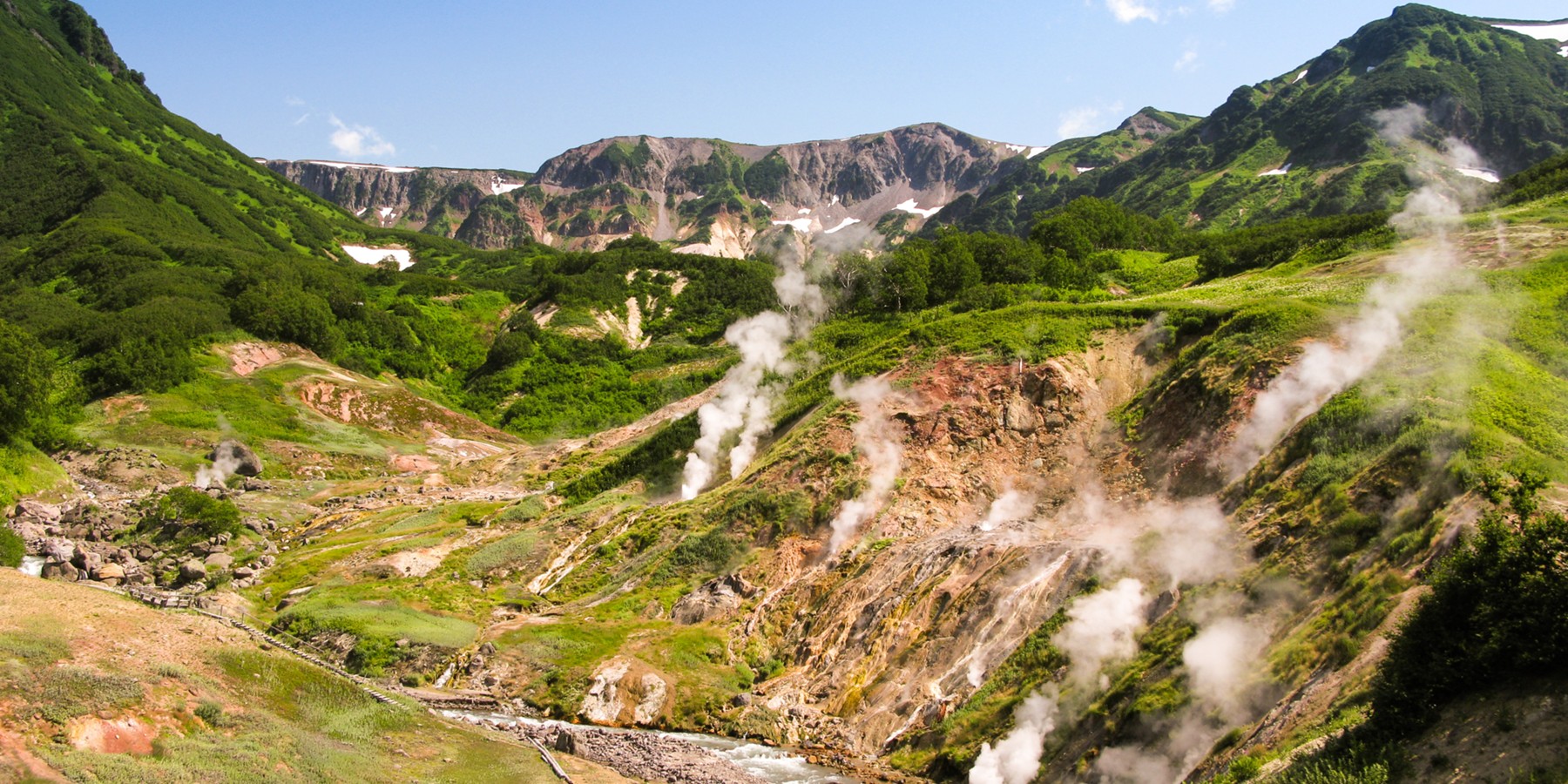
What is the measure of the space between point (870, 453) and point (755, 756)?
47.1 feet

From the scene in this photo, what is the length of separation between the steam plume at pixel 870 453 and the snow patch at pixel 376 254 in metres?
161

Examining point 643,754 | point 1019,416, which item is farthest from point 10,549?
point 1019,416

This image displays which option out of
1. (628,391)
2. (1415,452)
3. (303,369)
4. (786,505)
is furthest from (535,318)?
(1415,452)

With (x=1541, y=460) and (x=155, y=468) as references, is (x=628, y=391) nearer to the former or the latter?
(x=155, y=468)

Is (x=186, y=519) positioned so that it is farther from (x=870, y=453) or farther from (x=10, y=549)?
(x=870, y=453)

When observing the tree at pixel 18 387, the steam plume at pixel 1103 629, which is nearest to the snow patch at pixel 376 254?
the tree at pixel 18 387

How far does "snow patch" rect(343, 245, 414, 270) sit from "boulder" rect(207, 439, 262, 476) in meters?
131

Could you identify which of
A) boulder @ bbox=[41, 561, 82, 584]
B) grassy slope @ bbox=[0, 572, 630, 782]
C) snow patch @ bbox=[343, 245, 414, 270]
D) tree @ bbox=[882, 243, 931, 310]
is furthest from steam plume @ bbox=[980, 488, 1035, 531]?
snow patch @ bbox=[343, 245, 414, 270]

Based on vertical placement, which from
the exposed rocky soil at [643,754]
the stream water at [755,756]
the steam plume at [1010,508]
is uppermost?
the steam plume at [1010,508]

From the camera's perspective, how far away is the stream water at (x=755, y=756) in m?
20.8

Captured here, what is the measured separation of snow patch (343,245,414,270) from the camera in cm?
18075

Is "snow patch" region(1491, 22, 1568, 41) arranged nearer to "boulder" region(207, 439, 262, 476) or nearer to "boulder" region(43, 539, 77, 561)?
"boulder" region(207, 439, 262, 476)

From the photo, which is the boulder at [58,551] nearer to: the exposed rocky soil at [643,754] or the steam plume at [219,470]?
the steam plume at [219,470]

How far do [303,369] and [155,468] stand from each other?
24.8m
